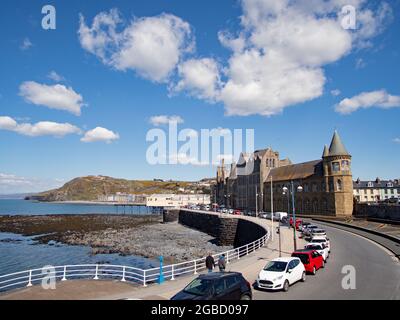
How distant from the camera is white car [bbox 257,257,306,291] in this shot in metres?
15.4

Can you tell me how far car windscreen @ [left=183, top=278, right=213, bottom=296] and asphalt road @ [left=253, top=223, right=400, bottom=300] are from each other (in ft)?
12.5

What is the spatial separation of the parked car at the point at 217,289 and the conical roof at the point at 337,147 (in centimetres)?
6247

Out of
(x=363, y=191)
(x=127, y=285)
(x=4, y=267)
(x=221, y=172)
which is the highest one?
(x=221, y=172)

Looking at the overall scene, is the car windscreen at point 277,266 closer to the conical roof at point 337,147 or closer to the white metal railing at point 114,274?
the white metal railing at point 114,274

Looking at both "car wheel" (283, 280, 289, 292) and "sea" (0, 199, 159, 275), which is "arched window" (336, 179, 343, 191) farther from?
"car wheel" (283, 280, 289, 292)

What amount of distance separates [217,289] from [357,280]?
32.3 feet

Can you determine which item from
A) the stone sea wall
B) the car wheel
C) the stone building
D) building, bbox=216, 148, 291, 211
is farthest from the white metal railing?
building, bbox=216, 148, 291, 211

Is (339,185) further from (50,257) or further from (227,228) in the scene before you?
(50,257)

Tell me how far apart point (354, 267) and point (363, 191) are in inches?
3807

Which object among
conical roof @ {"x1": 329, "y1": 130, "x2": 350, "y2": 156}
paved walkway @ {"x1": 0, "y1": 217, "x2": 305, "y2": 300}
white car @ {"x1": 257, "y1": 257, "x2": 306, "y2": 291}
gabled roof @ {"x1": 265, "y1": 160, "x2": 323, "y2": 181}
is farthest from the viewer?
gabled roof @ {"x1": 265, "y1": 160, "x2": 323, "y2": 181}

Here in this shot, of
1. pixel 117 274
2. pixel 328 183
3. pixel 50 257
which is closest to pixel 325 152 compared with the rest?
pixel 328 183
